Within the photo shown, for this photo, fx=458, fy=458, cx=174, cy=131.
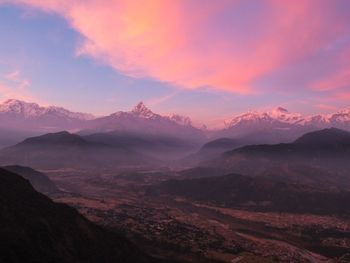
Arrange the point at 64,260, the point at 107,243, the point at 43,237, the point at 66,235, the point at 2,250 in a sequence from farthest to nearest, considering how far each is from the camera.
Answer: the point at 107,243 < the point at 66,235 < the point at 43,237 < the point at 64,260 < the point at 2,250

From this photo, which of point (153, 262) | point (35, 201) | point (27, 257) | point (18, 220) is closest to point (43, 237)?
point (18, 220)

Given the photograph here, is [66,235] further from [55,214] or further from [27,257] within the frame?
[27,257]

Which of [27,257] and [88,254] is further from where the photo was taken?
[88,254]

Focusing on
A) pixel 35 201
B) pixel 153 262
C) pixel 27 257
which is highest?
pixel 35 201

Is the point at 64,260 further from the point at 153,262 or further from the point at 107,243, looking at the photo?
the point at 153,262

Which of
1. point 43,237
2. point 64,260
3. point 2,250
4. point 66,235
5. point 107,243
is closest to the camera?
point 2,250

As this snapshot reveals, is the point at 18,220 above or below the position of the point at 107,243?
above

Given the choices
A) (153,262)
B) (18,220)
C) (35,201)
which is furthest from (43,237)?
(153,262)
